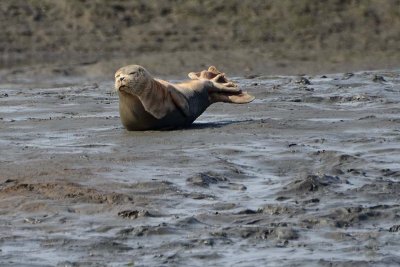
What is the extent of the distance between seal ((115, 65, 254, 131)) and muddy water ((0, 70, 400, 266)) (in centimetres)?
12

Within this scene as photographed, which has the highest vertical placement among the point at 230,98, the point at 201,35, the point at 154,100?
the point at 154,100

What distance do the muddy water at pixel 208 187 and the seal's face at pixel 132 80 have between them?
44 cm

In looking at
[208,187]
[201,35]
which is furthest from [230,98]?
[201,35]

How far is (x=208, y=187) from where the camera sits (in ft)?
32.0

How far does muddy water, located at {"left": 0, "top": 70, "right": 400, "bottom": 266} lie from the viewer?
7.80 m

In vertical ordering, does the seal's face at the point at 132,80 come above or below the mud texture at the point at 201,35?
above

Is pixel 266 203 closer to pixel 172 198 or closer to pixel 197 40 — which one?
pixel 172 198

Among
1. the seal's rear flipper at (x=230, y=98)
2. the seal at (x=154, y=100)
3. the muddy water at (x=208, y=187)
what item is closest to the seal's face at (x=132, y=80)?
the seal at (x=154, y=100)

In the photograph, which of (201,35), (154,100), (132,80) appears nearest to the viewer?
(132,80)

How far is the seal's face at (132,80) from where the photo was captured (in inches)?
472

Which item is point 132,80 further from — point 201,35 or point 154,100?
point 201,35

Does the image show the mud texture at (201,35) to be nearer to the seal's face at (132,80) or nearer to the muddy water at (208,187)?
the muddy water at (208,187)

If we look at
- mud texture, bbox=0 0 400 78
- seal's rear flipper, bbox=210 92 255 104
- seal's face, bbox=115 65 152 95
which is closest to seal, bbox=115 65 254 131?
seal's face, bbox=115 65 152 95

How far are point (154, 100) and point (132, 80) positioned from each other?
1.09 feet
